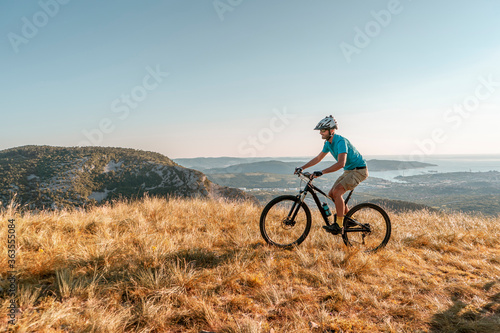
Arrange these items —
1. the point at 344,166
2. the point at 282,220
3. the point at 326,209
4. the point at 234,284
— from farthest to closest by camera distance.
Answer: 1. the point at 282,220
2. the point at 326,209
3. the point at 344,166
4. the point at 234,284

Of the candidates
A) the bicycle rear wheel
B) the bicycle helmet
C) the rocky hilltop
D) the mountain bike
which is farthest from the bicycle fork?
the rocky hilltop

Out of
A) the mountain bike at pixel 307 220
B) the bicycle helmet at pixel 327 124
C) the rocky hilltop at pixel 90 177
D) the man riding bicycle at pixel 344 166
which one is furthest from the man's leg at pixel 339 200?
the rocky hilltop at pixel 90 177

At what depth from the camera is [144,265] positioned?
370 centimetres

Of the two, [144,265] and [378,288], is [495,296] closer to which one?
[378,288]

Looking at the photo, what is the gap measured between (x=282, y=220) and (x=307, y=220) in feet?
1.91

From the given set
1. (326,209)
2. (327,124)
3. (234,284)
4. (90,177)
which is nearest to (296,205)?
(326,209)

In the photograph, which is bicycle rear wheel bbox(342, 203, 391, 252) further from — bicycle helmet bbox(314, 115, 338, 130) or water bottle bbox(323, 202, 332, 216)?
bicycle helmet bbox(314, 115, 338, 130)

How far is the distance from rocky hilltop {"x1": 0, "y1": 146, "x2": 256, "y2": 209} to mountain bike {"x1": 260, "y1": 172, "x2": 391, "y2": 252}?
68336 millimetres

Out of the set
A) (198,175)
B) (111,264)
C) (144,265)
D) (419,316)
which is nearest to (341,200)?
(419,316)

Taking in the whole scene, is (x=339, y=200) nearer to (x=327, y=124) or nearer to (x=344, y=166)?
(x=344, y=166)

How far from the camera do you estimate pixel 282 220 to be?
17.6ft

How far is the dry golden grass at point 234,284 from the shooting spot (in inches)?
101

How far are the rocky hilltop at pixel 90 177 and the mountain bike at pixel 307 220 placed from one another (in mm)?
68336

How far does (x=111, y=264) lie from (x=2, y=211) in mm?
3895
